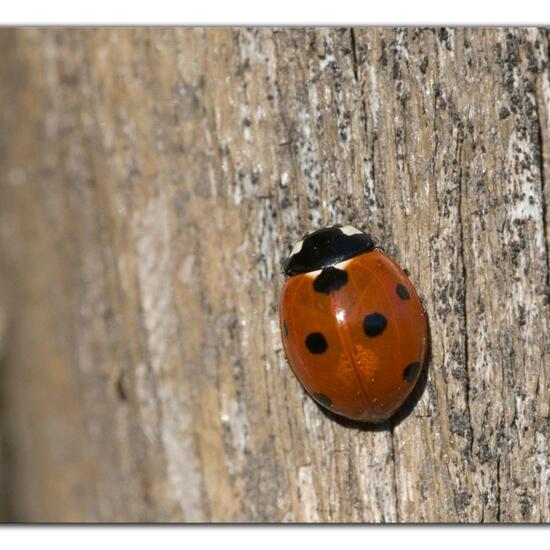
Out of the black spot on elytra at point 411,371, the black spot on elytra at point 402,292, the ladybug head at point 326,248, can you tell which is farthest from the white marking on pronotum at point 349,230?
the black spot on elytra at point 411,371

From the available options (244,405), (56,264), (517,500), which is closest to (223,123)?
(244,405)

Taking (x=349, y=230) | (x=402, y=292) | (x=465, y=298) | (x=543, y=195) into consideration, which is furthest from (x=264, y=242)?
(x=543, y=195)

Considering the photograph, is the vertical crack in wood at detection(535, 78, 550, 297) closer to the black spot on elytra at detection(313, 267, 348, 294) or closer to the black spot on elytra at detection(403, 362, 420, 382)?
the black spot on elytra at detection(403, 362, 420, 382)

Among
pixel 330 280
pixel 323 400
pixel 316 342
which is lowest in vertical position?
pixel 323 400

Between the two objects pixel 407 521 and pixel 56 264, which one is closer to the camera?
pixel 407 521

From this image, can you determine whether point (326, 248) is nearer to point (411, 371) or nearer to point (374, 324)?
point (374, 324)

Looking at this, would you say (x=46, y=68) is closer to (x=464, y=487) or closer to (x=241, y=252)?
(x=241, y=252)
